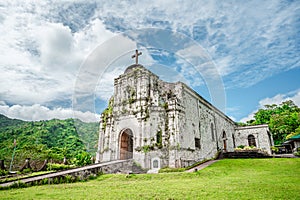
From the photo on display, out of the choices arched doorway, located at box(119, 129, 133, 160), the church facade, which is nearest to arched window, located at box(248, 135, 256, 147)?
the church facade

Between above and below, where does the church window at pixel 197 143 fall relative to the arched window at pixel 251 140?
below

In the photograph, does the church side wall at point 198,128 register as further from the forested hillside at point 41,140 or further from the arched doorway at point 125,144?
the forested hillside at point 41,140

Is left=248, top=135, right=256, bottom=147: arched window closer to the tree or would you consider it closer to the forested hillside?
the tree

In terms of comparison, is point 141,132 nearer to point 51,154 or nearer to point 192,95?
point 192,95

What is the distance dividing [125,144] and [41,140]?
17.6 meters

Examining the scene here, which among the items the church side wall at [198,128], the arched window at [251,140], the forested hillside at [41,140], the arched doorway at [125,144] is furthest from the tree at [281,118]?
the forested hillside at [41,140]

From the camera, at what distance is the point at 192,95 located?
21344 mm

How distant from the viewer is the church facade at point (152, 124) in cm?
1662

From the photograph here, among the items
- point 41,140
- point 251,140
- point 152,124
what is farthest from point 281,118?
point 41,140

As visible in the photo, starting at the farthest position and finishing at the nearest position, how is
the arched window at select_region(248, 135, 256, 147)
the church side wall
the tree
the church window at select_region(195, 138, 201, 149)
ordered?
the tree, the arched window at select_region(248, 135, 256, 147), the church window at select_region(195, 138, 201, 149), the church side wall

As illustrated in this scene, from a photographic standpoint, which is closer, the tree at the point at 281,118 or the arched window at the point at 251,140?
the arched window at the point at 251,140

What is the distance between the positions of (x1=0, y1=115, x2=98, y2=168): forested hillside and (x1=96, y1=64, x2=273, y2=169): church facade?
156 inches

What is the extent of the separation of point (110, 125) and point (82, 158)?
4.96m

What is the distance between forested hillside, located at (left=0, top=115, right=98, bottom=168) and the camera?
25594mm
